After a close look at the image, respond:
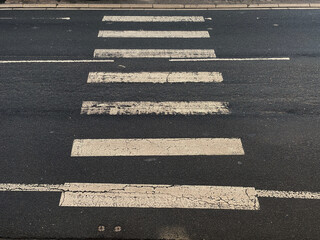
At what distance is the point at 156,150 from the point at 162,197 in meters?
1.25

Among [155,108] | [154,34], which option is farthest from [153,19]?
[155,108]

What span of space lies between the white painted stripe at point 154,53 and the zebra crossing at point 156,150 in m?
0.03

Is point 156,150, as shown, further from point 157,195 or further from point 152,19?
point 152,19

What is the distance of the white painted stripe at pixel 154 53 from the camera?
11.0 m

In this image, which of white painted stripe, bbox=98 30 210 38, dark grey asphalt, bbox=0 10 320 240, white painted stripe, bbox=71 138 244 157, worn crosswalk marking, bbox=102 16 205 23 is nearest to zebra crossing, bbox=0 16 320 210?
white painted stripe, bbox=71 138 244 157

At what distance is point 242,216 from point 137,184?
6.43 feet

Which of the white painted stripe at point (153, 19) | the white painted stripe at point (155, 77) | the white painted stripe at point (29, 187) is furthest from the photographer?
the white painted stripe at point (153, 19)

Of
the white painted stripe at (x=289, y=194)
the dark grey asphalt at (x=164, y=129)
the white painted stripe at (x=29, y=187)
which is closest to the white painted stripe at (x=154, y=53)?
the dark grey asphalt at (x=164, y=129)

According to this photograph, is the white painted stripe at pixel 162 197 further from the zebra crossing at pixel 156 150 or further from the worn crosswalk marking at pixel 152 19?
the worn crosswalk marking at pixel 152 19

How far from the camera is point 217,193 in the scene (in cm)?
698

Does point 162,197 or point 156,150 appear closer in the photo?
point 162,197

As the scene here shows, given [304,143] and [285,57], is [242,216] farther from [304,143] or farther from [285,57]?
[285,57]

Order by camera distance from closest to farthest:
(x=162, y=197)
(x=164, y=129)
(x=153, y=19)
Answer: (x=162, y=197) < (x=164, y=129) < (x=153, y=19)

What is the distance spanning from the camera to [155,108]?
29.6 feet
